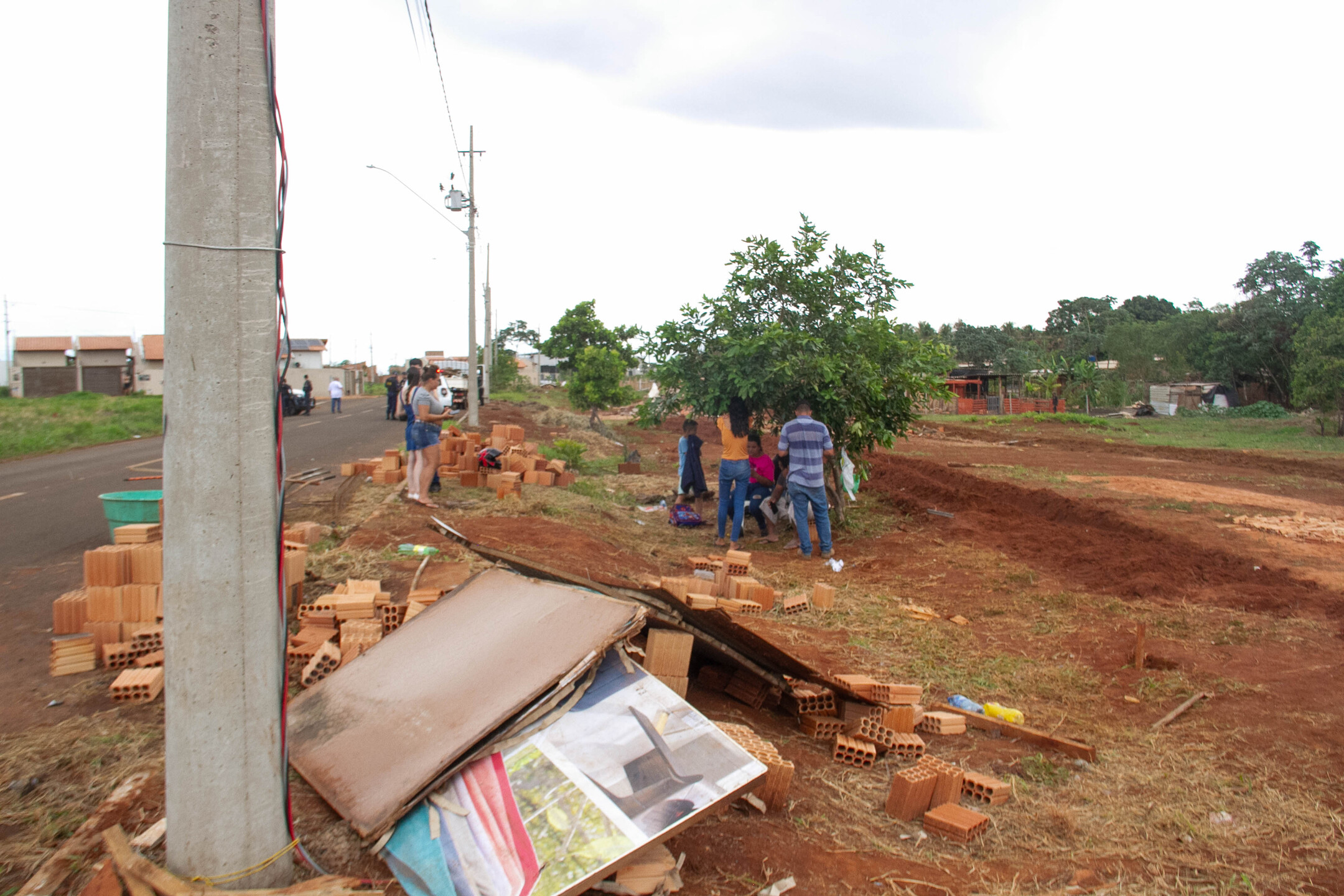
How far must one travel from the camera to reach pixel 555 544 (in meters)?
8.24

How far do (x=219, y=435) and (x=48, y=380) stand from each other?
48.3m

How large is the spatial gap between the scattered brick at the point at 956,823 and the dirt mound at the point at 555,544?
392 cm

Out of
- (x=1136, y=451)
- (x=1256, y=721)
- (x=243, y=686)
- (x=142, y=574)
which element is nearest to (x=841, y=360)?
(x=1256, y=721)

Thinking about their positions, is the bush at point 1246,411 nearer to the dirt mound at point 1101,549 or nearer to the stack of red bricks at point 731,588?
the dirt mound at point 1101,549

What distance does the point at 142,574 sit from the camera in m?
4.88

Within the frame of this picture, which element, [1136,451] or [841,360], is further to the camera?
[1136,451]

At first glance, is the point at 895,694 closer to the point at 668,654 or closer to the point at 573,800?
the point at 668,654

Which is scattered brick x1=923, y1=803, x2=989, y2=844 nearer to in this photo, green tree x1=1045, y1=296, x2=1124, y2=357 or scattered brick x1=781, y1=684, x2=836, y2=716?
scattered brick x1=781, y1=684, x2=836, y2=716

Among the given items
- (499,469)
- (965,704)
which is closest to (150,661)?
(965,704)

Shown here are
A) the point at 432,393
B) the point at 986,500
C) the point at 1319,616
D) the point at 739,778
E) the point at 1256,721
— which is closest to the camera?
the point at 739,778

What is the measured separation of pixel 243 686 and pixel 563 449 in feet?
42.8

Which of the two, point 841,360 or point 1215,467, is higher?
point 841,360

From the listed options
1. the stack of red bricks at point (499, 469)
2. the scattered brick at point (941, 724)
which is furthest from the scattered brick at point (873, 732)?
the stack of red bricks at point (499, 469)

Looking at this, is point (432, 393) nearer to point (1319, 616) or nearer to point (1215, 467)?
point (1319, 616)
